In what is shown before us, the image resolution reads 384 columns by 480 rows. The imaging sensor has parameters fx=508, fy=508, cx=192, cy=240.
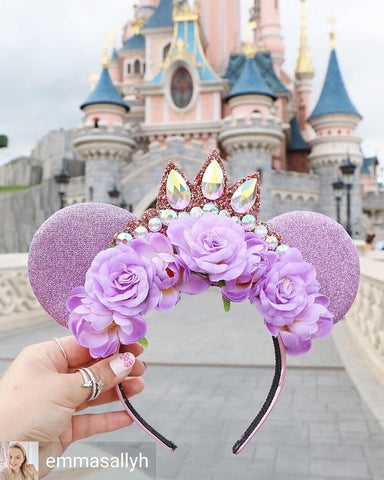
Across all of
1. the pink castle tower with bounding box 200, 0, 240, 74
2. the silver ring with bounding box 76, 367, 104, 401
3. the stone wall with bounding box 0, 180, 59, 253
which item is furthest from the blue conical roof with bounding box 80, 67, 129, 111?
the silver ring with bounding box 76, 367, 104, 401

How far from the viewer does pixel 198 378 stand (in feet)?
15.0

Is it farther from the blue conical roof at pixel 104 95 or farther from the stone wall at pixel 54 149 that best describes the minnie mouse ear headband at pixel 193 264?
the stone wall at pixel 54 149

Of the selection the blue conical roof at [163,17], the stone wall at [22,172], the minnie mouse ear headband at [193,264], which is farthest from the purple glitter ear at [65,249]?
the stone wall at [22,172]

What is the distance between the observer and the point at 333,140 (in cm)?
2258

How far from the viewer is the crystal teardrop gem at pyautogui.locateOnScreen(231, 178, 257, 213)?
1.39 metres

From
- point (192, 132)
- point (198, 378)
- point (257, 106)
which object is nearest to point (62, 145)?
point (192, 132)

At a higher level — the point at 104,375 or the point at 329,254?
the point at 329,254

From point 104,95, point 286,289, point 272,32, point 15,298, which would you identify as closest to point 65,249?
point 286,289

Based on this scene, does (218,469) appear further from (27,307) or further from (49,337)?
(27,307)

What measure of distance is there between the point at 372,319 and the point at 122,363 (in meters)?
4.30

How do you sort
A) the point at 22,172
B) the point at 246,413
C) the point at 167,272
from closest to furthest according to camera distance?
1. the point at 167,272
2. the point at 246,413
3. the point at 22,172

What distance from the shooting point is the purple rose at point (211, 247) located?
4.11 feet

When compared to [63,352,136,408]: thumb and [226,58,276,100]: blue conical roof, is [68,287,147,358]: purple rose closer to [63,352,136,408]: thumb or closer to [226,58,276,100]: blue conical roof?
[63,352,136,408]: thumb

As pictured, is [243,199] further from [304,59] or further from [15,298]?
[304,59]
